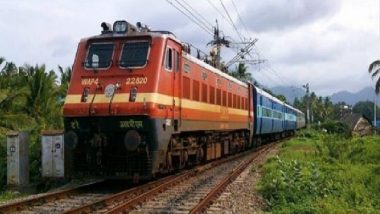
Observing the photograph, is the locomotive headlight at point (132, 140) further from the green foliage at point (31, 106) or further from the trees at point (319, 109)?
the trees at point (319, 109)

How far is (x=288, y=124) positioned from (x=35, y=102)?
Result: 1091 inches

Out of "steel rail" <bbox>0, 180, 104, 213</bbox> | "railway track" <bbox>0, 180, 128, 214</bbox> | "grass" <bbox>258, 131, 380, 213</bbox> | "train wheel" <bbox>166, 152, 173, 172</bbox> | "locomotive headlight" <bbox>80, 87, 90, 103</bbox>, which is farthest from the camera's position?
"train wheel" <bbox>166, 152, 173, 172</bbox>

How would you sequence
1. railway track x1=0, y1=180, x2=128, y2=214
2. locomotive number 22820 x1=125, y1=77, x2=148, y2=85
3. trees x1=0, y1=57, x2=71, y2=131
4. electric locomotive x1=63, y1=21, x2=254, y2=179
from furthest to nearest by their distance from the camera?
trees x1=0, y1=57, x2=71, y2=131, locomotive number 22820 x1=125, y1=77, x2=148, y2=85, electric locomotive x1=63, y1=21, x2=254, y2=179, railway track x1=0, y1=180, x2=128, y2=214

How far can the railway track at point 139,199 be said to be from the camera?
9.88 metres

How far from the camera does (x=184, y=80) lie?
1444 centimetres

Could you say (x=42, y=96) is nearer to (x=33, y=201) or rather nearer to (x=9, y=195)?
(x=9, y=195)

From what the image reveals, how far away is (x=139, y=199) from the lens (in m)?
10.6

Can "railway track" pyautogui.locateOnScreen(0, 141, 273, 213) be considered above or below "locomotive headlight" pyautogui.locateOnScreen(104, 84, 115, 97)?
below

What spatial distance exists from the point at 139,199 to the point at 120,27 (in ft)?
15.9

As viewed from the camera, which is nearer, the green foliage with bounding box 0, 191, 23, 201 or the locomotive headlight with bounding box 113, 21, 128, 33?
the green foliage with bounding box 0, 191, 23, 201

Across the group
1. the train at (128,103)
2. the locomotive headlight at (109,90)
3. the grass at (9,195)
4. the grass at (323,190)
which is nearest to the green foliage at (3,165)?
the grass at (9,195)

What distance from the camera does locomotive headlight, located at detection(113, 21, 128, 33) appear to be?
13.5 m

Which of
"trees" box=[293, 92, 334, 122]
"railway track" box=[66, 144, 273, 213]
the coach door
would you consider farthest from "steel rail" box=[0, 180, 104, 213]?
"trees" box=[293, 92, 334, 122]

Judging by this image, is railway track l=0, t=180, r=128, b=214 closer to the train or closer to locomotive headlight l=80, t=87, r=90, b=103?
the train
